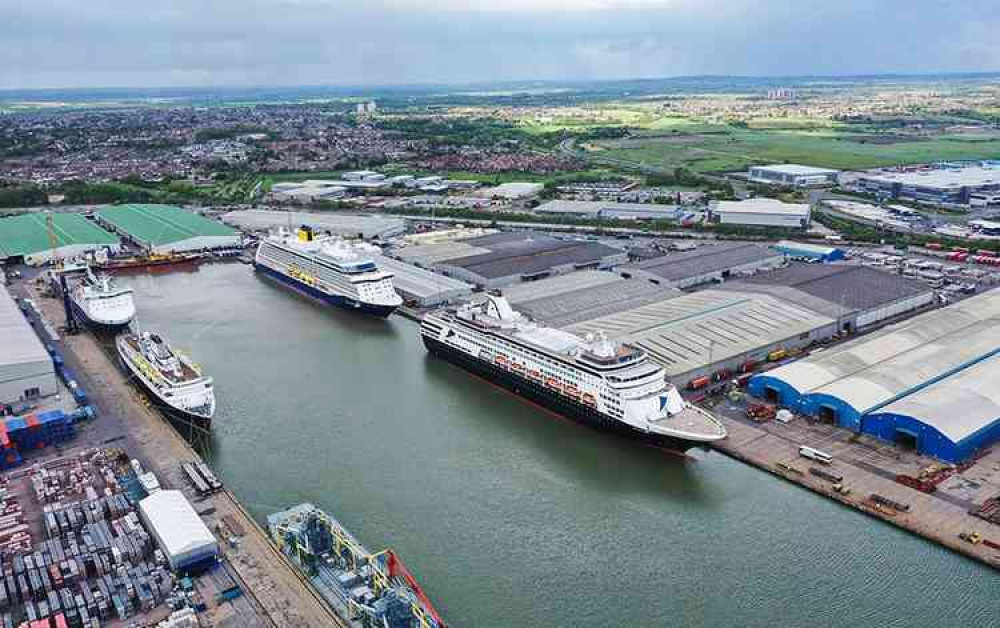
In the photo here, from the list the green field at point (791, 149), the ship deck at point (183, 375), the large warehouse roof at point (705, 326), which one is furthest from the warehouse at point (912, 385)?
the green field at point (791, 149)

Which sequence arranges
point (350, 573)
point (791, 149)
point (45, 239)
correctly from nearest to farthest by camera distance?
point (350, 573) → point (45, 239) → point (791, 149)

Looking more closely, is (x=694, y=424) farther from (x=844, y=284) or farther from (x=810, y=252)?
(x=810, y=252)

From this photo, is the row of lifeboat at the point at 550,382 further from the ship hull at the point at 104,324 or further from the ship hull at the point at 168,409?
the ship hull at the point at 104,324

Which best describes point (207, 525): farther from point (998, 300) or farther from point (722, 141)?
point (722, 141)

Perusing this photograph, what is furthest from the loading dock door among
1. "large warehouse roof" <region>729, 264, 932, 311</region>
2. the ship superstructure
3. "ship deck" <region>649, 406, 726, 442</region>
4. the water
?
the ship superstructure

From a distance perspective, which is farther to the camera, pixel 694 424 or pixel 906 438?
pixel 906 438

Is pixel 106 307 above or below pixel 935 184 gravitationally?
below

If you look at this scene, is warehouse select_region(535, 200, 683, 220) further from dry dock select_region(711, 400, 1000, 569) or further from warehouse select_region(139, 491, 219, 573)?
warehouse select_region(139, 491, 219, 573)

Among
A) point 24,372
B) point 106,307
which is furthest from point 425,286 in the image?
point 24,372
